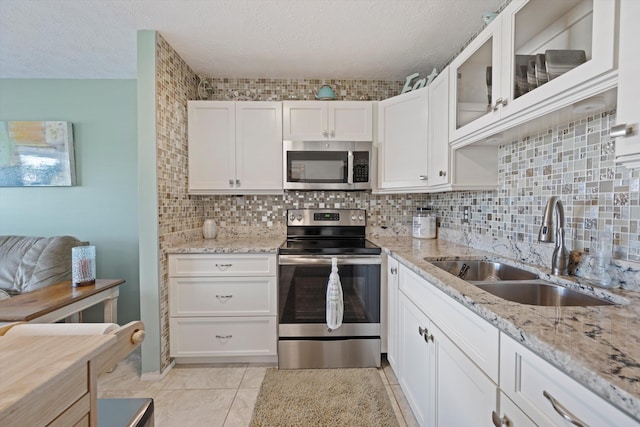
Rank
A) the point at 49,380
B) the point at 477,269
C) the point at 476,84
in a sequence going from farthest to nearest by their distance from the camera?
the point at 477,269 < the point at 476,84 < the point at 49,380

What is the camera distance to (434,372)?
1266 mm

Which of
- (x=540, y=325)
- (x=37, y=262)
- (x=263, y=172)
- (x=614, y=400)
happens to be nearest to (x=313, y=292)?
(x=263, y=172)

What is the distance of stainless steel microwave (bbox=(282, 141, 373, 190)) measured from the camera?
2371 millimetres

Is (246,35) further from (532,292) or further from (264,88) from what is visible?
(532,292)

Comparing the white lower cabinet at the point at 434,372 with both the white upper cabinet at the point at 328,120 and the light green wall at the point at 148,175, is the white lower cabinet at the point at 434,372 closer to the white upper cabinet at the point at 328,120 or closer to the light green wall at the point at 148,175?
the white upper cabinet at the point at 328,120

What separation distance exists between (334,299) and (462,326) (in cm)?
103

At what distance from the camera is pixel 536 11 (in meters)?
1.15

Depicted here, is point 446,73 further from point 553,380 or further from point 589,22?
point 553,380

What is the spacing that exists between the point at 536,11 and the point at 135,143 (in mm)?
2969

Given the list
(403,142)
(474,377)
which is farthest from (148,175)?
(474,377)

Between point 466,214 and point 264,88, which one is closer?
point 466,214

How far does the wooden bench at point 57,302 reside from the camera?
1.51 m

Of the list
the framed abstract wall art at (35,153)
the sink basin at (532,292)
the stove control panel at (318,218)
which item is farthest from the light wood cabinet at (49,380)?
the framed abstract wall art at (35,153)

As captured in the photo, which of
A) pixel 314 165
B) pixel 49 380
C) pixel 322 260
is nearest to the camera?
pixel 49 380
